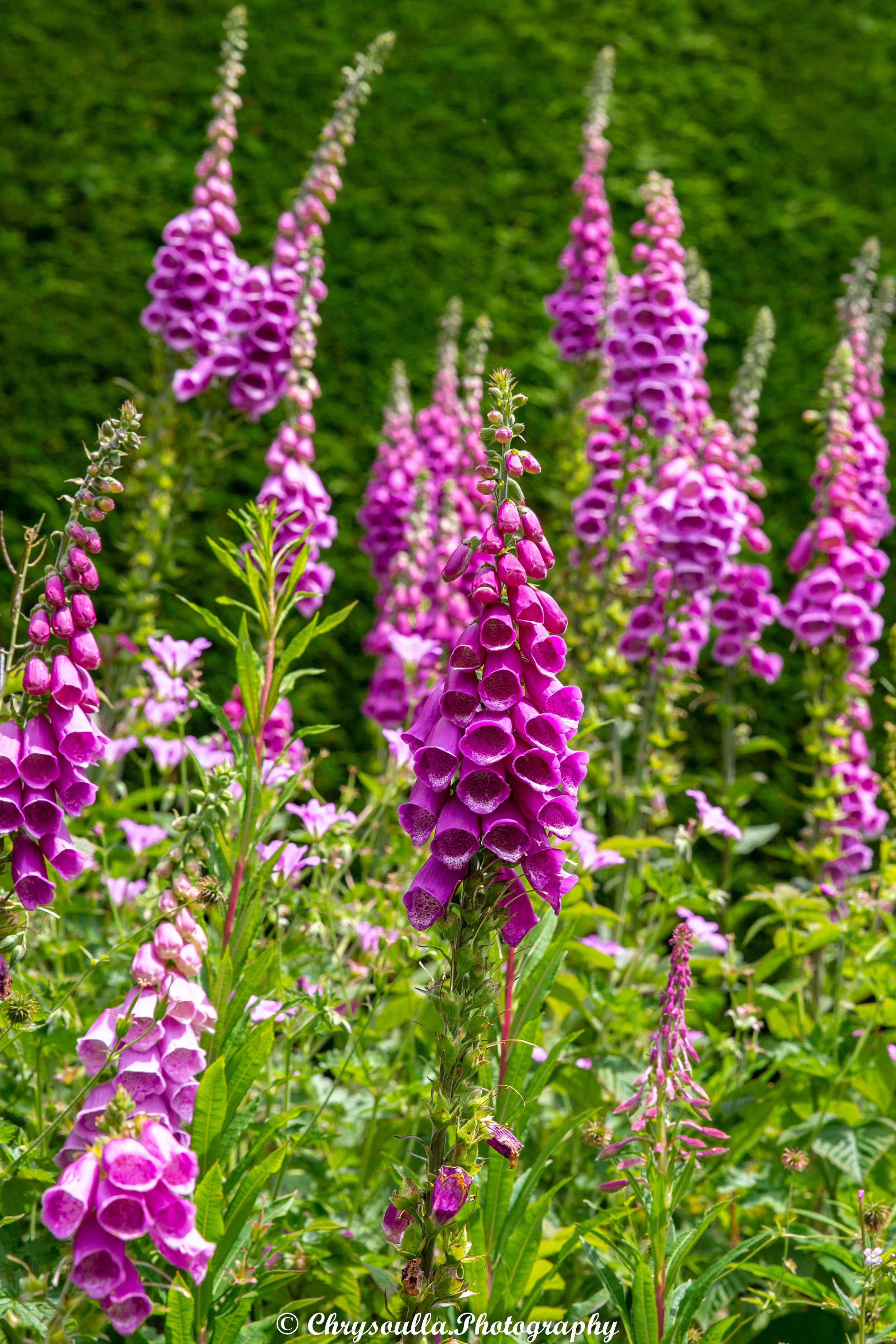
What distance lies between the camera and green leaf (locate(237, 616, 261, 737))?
185 centimetres

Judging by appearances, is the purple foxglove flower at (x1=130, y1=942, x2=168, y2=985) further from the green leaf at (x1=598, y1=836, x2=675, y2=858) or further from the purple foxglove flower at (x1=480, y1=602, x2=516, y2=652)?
the green leaf at (x1=598, y1=836, x2=675, y2=858)

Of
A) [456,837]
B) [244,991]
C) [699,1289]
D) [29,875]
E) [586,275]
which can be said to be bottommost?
[699,1289]

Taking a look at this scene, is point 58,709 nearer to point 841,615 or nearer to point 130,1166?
point 130,1166

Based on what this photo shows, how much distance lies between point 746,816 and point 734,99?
4.96m

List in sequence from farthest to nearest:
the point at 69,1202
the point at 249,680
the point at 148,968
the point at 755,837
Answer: the point at 755,837 → the point at 249,680 → the point at 148,968 → the point at 69,1202

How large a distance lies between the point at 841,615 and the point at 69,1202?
2.61 meters

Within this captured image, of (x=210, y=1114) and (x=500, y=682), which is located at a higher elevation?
(x=500, y=682)

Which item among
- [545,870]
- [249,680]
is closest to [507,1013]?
[545,870]

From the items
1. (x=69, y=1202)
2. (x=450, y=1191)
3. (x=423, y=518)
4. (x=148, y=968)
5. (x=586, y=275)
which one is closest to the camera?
(x=69, y=1202)

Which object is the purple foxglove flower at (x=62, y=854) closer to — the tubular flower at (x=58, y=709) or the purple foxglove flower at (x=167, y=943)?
the tubular flower at (x=58, y=709)

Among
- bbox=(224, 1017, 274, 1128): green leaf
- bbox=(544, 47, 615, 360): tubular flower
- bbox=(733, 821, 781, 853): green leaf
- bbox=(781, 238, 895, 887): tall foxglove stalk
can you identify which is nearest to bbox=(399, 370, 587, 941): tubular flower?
bbox=(224, 1017, 274, 1128): green leaf

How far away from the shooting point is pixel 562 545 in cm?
402

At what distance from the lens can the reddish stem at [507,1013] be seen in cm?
175

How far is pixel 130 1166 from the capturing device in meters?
1.32
